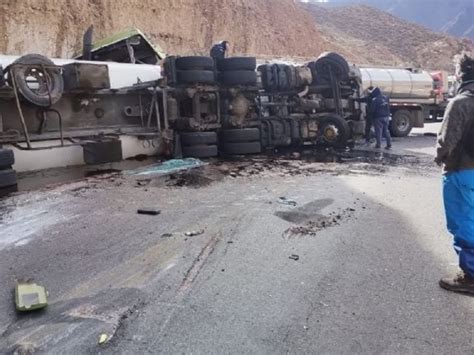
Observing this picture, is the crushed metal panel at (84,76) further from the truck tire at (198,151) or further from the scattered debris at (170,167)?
the truck tire at (198,151)

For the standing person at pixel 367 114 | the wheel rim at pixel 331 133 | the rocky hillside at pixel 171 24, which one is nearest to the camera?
the wheel rim at pixel 331 133

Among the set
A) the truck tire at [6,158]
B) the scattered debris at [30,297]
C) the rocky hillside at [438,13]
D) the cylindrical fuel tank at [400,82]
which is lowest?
the scattered debris at [30,297]

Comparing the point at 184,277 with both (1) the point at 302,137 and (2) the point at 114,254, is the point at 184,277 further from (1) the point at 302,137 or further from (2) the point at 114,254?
(1) the point at 302,137

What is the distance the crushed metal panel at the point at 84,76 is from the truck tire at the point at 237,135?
8.50 ft

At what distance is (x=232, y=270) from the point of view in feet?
11.8

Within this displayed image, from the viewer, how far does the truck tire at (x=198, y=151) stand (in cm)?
887

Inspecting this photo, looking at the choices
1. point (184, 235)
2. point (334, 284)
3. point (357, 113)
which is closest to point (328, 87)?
point (357, 113)

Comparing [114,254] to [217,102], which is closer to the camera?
[114,254]

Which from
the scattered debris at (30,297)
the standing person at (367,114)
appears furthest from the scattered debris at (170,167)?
the standing person at (367,114)

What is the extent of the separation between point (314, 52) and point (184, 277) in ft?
126

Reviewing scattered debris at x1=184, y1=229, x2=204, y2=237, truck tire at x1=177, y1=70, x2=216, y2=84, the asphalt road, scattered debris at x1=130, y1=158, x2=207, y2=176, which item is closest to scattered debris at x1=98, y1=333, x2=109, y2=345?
the asphalt road

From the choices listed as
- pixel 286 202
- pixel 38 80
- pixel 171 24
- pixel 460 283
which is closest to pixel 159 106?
pixel 38 80

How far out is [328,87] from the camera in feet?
36.1

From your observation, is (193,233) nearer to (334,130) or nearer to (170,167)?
(170,167)
